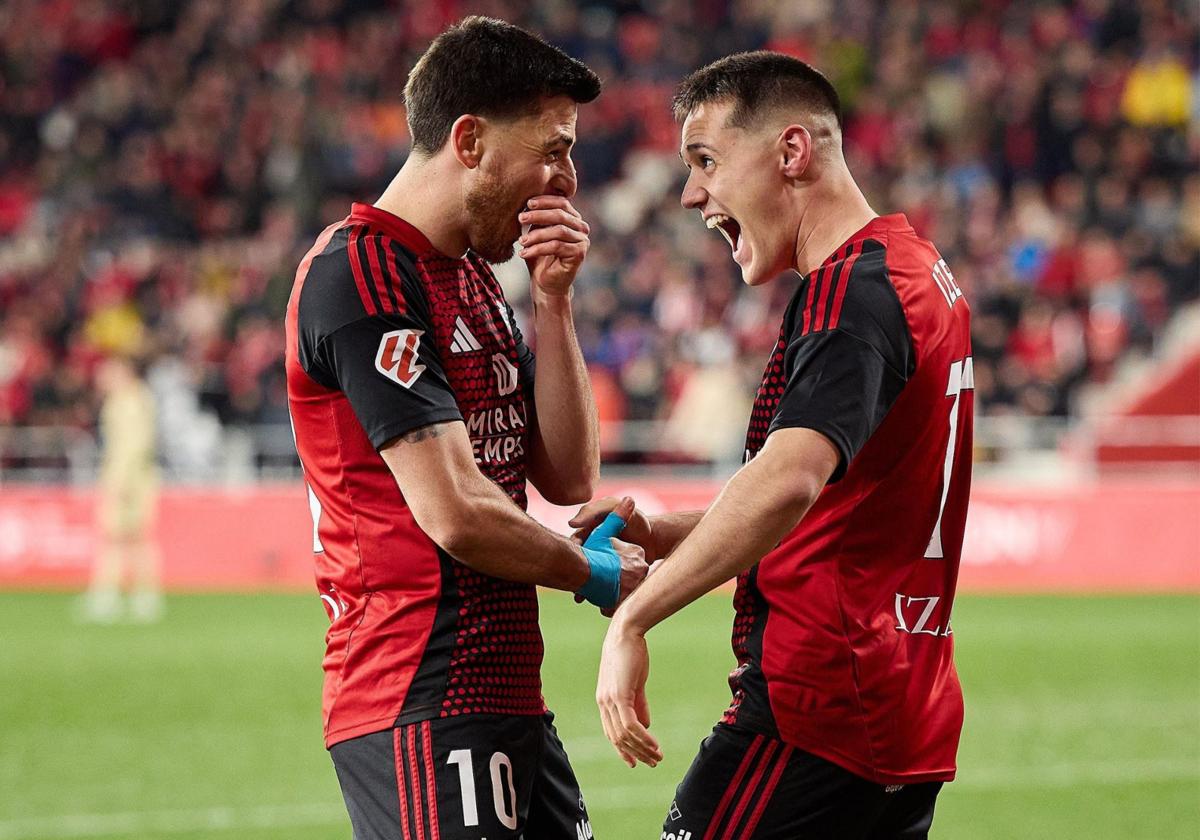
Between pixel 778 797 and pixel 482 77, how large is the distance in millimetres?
1822

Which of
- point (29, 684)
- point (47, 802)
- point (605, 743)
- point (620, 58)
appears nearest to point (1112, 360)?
point (620, 58)

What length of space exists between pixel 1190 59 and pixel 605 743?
15.6 metres

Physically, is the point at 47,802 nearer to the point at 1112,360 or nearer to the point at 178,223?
the point at 1112,360

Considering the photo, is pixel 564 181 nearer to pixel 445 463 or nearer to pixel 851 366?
pixel 445 463

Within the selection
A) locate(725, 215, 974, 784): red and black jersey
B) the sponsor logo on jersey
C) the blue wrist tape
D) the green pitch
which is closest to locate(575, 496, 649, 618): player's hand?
the blue wrist tape

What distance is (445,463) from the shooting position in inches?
146

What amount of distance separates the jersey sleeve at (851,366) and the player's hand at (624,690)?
1.80 feet

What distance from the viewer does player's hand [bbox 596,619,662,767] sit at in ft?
11.8

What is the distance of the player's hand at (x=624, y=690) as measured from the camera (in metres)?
3.59

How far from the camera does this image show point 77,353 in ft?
72.6

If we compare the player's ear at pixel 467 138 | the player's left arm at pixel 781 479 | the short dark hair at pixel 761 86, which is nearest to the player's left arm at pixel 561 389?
the player's ear at pixel 467 138

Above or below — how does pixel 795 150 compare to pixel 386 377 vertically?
above

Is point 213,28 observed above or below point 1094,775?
above

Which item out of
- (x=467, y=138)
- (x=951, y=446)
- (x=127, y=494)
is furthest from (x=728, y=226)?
(x=127, y=494)
